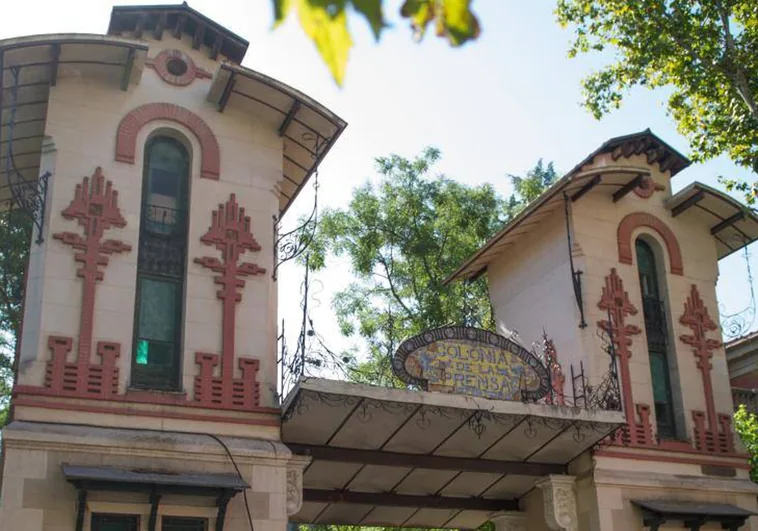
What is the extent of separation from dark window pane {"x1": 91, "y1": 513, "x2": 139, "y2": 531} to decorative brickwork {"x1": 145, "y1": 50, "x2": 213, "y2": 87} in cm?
692

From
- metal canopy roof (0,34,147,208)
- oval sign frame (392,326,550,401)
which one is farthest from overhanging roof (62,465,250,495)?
metal canopy roof (0,34,147,208)

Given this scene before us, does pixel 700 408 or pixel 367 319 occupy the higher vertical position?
pixel 367 319

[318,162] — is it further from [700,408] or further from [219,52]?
[700,408]

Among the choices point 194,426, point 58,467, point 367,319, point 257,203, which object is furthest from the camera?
point 367,319

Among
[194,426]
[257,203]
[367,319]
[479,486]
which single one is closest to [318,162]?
[257,203]

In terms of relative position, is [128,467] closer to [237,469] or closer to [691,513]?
[237,469]

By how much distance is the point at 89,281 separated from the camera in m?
14.4

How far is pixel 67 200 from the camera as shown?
14.7m

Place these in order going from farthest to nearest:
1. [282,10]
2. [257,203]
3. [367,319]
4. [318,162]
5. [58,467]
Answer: [367,319] < [318,162] < [257,203] < [58,467] < [282,10]

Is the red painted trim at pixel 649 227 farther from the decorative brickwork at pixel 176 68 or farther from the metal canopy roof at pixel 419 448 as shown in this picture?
the decorative brickwork at pixel 176 68

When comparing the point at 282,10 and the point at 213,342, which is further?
the point at 213,342

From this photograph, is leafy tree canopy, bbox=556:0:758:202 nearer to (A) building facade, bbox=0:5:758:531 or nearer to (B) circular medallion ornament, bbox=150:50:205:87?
(A) building facade, bbox=0:5:758:531

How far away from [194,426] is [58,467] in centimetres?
196

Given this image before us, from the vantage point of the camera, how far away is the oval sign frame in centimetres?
1506
